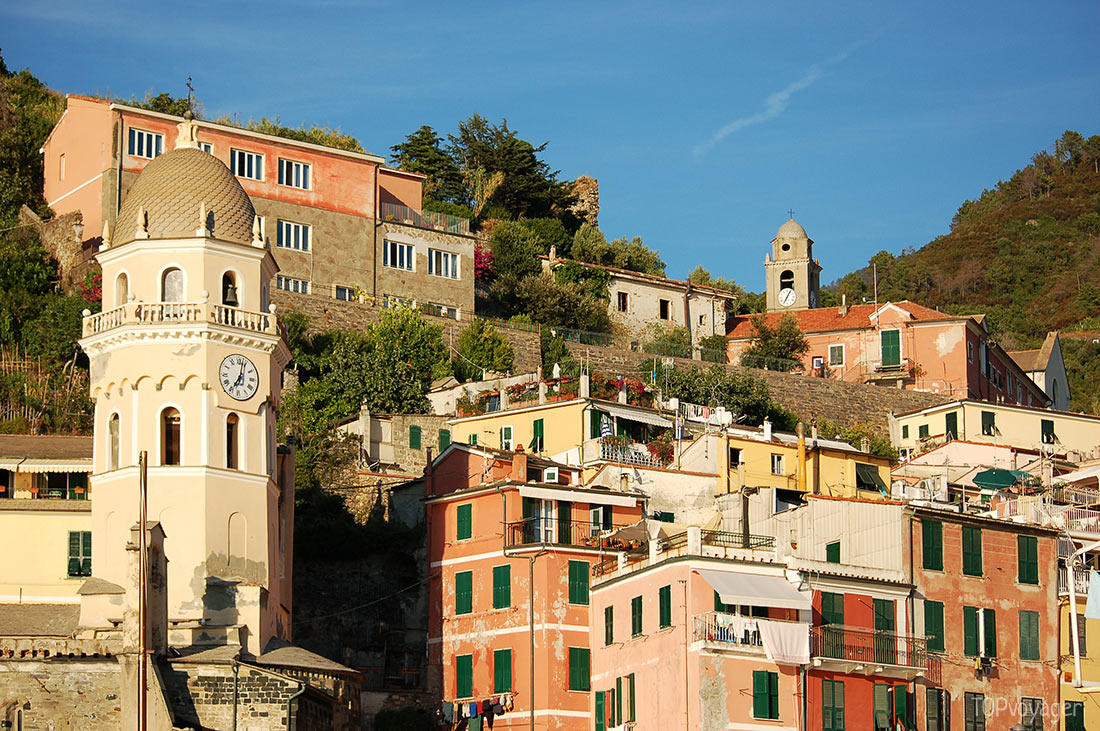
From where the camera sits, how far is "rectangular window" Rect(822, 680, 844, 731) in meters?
43.5

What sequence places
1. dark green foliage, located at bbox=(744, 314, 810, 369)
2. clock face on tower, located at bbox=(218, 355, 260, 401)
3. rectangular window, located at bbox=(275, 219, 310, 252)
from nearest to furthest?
clock face on tower, located at bbox=(218, 355, 260, 401)
rectangular window, located at bbox=(275, 219, 310, 252)
dark green foliage, located at bbox=(744, 314, 810, 369)

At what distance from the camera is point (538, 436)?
61.6m

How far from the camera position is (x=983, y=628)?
1850 inches

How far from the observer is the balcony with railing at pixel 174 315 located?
1754 inches

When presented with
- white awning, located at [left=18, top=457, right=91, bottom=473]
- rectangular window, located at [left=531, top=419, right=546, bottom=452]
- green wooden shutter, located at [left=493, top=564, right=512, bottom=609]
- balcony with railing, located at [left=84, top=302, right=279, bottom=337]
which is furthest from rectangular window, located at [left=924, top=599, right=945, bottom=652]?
white awning, located at [left=18, top=457, right=91, bottom=473]

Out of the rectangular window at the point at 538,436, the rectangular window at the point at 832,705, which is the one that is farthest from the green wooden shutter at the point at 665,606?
the rectangular window at the point at 538,436

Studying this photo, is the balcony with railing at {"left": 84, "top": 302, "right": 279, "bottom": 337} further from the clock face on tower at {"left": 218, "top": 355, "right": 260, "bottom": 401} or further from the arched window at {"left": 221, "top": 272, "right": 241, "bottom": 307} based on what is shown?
the clock face on tower at {"left": 218, "top": 355, "right": 260, "bottom": 401}

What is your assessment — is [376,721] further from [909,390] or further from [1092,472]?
[909,390]

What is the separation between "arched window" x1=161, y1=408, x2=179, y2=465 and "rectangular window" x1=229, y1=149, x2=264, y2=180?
30.0 m

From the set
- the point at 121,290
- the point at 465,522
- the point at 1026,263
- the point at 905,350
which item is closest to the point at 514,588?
the point at 465,522

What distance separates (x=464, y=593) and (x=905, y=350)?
1480 inches

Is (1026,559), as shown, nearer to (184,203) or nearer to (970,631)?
(970,631)

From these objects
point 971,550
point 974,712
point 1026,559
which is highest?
point 971,550

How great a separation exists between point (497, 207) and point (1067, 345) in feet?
123
